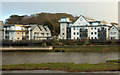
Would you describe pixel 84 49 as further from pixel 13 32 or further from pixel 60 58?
pixel 13 32

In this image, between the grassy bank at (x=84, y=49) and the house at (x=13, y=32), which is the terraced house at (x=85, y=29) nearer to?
the house at (x=13, y=32)

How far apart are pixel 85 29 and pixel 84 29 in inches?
13.6

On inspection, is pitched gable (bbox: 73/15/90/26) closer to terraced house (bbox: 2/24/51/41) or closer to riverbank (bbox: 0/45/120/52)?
terraced house (bbox: 2/24/51/41)

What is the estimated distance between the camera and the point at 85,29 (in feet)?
216

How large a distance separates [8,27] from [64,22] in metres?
18.4

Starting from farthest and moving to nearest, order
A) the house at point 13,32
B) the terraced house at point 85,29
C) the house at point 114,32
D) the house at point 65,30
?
the house at point 65,30
the house at point 13,32
the house at point 114,32
the terraced house at point 85,29

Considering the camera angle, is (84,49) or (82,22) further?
(82,22)

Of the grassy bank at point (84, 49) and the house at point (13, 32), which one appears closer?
the grassy bank at point (84, 49)

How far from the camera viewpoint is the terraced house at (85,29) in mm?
64188

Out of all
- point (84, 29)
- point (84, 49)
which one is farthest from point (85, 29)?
point (84, 49)

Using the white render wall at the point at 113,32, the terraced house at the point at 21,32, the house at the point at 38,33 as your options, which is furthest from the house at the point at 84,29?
the terraced house at the point at 21,32

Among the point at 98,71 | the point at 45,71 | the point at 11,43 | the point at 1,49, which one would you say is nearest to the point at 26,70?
the point at 45,71

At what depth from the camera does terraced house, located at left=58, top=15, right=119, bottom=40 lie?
2527 inches

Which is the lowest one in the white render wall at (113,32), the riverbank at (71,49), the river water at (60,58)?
the river water at (60,58)
